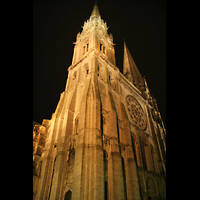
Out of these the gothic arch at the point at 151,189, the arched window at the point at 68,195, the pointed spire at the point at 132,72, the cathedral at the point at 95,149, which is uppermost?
the pointed spire at the point at 132,72

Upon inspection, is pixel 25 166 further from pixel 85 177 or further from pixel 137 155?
pixel 137 155

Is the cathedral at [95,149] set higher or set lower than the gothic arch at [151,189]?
higher

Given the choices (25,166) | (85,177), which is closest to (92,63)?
(85,177)

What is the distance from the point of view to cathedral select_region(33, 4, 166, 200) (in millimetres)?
10039

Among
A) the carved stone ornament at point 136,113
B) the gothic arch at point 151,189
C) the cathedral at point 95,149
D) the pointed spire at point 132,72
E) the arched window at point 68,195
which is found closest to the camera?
the cathedral at point 95,149

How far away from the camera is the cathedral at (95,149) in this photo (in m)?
10.0

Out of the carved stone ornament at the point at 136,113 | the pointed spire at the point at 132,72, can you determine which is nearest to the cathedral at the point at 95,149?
the carved stone ornament at the point at 136,113

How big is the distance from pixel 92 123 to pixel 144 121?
12983mm

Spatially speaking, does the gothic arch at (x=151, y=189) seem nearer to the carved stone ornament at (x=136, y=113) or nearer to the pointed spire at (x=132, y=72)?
the carved stone ornament at (x=136, y=113)

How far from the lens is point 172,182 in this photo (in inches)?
94.7

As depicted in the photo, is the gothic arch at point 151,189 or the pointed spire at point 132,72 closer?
the gothic arch at point 151,189

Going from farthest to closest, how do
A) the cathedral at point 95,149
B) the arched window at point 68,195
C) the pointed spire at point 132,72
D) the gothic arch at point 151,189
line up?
the pointed spire at point 132,72
the gothic arch at point 151,189
the arched window at point 68,195
the cathedral at point 95,149

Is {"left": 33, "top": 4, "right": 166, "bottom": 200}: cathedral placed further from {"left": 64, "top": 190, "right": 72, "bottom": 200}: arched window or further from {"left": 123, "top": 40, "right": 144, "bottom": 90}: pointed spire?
{"left": 123, "top": 40, "right": 144, "bottom": 90}: pointed spire

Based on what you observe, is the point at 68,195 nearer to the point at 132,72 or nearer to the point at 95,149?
the point at 95,149
